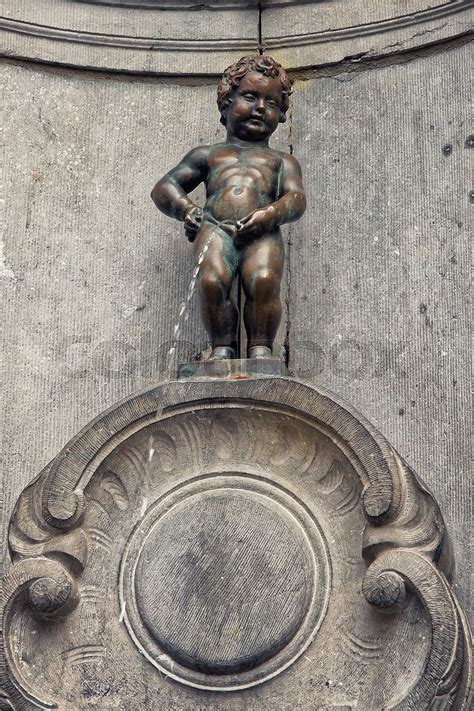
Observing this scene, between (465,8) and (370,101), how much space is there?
19.7 inches

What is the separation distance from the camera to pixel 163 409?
14.4 feet

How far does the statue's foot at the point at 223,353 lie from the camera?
467 centimetres

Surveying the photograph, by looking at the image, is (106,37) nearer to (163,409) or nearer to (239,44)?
(239,44)

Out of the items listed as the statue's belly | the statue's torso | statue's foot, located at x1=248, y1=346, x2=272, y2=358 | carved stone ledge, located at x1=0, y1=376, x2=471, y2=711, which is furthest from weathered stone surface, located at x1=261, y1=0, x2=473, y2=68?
carved stone ledge, located at x1=0, y1=376, x2=471, y2=711

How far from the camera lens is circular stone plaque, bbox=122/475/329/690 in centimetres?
414

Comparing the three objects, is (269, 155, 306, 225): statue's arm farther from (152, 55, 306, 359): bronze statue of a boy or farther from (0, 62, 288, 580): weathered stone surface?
(0, 62, 288, 580): weathered stone surface

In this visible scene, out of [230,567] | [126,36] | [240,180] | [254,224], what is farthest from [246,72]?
[230,567]

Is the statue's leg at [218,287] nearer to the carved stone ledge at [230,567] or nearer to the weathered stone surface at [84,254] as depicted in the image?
the carved stone ledge at [230,567]

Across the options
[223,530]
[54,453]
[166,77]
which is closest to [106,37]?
[166,77]

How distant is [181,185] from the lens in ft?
16.4

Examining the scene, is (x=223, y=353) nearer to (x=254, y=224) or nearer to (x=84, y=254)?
(x=254, y=224)

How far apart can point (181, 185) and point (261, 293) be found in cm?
55

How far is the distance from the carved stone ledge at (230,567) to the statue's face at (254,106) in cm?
105

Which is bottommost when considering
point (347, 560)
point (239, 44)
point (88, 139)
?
point (347, 560)
